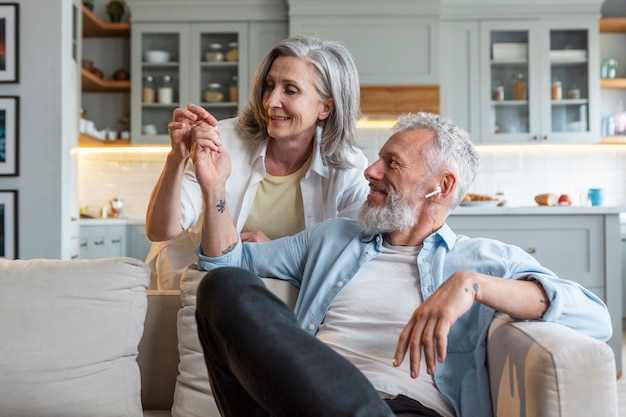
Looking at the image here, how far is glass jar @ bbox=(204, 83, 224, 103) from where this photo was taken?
647cm

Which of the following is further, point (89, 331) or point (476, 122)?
point (476, 122)

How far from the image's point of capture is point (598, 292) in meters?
4.37

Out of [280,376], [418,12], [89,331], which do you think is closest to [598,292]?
[418,12]

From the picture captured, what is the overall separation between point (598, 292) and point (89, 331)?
3.30 metres

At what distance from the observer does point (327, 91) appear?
7.72 ft

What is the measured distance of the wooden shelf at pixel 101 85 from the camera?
6270 mm

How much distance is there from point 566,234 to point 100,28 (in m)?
4.23

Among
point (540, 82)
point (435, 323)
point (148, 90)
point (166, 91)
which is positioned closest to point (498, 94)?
point (540, 82)

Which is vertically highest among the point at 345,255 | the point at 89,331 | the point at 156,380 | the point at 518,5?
the point at 518,5

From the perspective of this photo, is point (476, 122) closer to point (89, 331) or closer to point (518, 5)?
point (518, 5)

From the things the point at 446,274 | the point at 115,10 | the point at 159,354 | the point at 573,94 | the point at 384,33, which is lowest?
the point at 159,354

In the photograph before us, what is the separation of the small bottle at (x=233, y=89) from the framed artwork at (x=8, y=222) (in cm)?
289

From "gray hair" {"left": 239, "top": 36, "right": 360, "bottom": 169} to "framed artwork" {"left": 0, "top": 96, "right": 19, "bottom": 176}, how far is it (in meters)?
1.87

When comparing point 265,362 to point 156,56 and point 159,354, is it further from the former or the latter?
point 156,56
